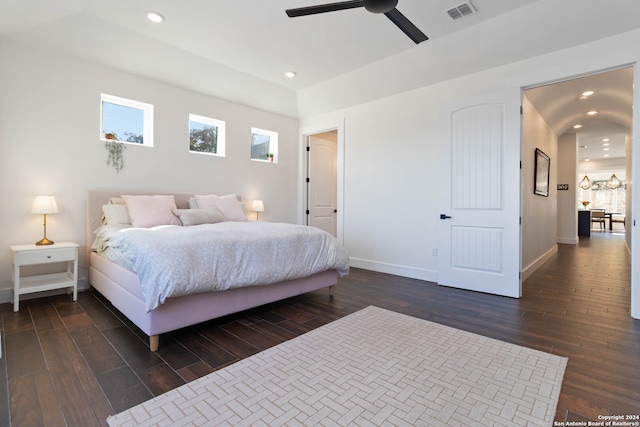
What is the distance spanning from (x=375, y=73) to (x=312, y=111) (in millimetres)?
1567

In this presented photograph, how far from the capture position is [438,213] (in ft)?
13.6

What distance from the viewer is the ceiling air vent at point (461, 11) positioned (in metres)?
2.88

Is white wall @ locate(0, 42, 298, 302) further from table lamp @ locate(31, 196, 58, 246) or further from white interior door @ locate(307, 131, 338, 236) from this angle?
white interior door @ locate(307, 131, 338, 236)

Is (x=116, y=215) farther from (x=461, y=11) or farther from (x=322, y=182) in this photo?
(x=461, y=11)

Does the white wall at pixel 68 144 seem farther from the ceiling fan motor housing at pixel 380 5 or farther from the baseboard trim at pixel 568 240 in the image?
the baseboard trim at pixel 568 240

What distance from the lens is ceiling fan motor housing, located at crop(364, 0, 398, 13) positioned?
2091mm

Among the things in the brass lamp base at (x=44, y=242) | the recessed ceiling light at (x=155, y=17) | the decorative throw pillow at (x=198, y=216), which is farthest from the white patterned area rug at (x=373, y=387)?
the recessed ceiling light at (x=155, y=17)

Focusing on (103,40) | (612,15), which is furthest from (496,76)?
(103,40)

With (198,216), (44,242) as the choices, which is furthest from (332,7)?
(44,242)

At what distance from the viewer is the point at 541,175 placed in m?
5.34

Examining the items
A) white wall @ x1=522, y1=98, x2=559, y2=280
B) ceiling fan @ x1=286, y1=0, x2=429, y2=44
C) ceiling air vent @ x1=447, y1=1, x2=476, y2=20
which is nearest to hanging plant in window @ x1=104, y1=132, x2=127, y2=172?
ceiling fan @ x1=286, y1=0, x2=429, y2=44

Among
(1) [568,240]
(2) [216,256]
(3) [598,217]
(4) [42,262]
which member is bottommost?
(1) [568,240]

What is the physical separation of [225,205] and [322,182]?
238cm

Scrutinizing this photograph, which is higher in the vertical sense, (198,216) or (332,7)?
(332,7)
